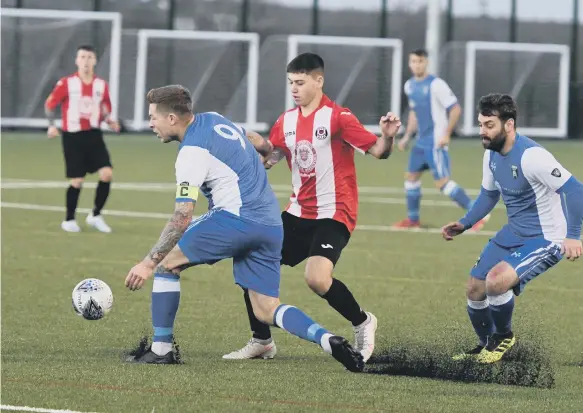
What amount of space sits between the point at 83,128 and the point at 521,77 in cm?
2154

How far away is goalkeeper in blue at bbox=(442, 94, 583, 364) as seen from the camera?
27.9ft

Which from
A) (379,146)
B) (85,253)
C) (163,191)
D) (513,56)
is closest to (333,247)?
(379,146)

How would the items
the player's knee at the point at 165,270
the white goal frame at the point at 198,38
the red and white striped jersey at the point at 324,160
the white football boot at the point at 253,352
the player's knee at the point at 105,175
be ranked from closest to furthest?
the player's knee at the point at 165,270 → the white football boot at the point at 253,352 → the red and white striped jersey at the point at 324,160 → the player's knee at the point at 105,175 → the white goal frame at the point at 198,38

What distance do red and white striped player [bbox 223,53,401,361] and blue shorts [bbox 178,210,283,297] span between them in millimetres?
613

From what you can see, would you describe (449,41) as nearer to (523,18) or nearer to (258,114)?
(523,18)

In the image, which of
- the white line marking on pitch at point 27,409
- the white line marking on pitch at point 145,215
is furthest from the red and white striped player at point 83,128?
the white line marking on pitch at point 27,409

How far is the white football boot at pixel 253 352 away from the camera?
28.8 ft

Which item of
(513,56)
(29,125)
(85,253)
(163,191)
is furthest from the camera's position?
(513,56)

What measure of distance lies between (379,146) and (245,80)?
25.8 m

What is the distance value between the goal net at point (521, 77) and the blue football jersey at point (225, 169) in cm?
2700

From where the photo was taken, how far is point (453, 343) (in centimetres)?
937

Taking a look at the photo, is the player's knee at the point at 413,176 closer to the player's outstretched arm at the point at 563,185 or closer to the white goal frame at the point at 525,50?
the player's outstretched arm at the point at 563,185

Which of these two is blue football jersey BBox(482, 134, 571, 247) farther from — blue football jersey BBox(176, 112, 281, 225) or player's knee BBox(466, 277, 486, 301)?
blue football jersey BBox(176, 112, 281, 225)

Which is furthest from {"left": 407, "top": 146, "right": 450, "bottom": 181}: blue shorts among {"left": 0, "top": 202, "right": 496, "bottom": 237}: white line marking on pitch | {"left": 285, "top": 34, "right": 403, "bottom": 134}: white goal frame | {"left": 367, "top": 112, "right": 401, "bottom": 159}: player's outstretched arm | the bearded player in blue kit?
{"left": 285, "top": 34, "right": 403, "bottom": 134}: white goal frame
